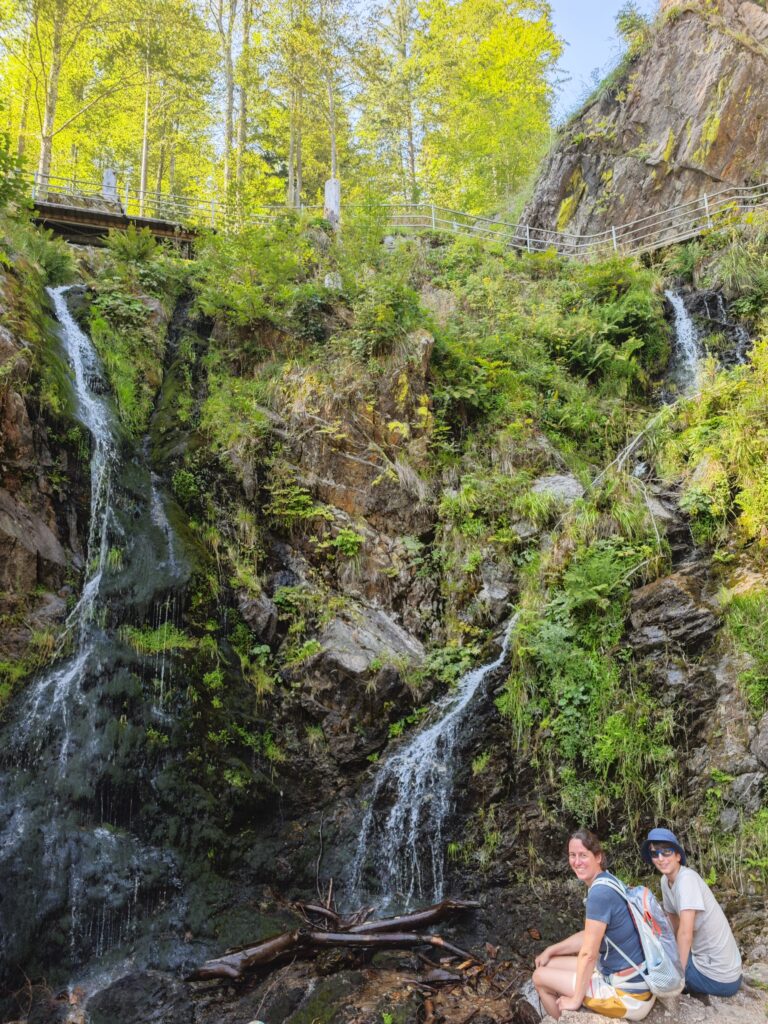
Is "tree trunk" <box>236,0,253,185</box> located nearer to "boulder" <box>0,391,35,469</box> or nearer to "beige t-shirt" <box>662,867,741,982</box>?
"boulder" <box>0,391,35,469</box>

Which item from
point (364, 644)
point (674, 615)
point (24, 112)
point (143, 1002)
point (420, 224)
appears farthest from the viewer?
point (24, 112)

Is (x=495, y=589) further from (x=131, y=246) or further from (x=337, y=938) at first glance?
(x=131, y=246)

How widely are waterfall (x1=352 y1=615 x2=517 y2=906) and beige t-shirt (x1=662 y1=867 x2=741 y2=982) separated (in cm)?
332

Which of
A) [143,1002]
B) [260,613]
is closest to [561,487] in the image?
[260,613]

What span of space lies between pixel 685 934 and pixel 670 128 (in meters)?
19.6

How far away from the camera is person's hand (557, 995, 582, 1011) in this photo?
370 cm

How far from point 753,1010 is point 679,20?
74.9ft

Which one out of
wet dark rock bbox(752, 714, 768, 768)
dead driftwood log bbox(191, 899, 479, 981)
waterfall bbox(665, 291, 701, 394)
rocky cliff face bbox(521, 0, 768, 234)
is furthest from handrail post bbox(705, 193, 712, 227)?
dead driftwood log bbox(191, 899, 479, 981)

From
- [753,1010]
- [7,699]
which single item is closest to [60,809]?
[7,699]

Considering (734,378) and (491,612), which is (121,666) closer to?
(491,612)

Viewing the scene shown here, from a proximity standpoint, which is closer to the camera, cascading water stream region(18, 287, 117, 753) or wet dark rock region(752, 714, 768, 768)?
wet dark rock region(752, 714, 768, 768)

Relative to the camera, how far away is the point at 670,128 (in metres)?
16.9

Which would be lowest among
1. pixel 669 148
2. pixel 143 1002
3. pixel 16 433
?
pixel 143 1002

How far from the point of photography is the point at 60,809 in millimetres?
6023
